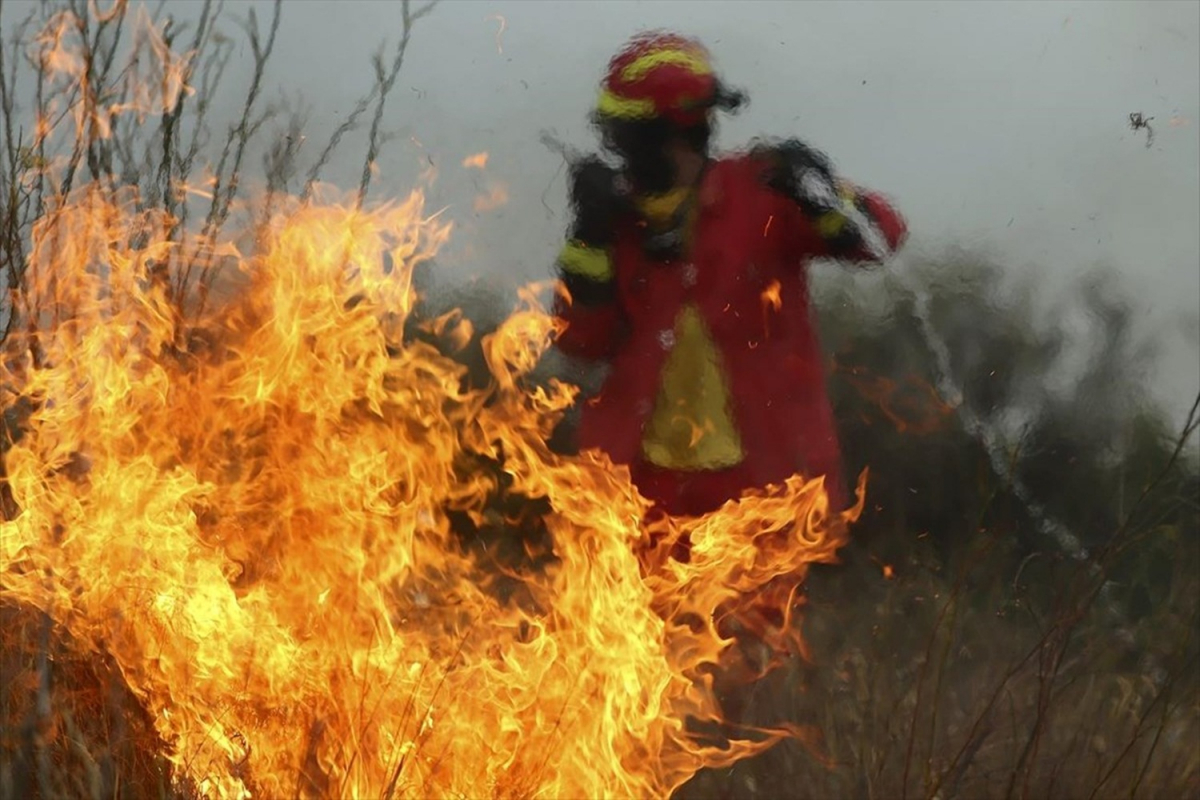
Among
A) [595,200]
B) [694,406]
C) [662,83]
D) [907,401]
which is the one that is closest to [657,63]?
[662,83]

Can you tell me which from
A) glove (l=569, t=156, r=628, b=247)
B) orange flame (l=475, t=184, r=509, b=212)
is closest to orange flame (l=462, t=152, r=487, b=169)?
orange flame (l=475, t=184, r=509, b=212)

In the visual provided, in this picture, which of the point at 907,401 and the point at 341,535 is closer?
the point at 341,535

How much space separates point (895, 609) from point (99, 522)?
192 cm

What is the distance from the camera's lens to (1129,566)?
3.96m

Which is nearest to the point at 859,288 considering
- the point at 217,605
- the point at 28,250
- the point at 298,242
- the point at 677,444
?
the point at 677,444

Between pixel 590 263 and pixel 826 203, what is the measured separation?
573mm

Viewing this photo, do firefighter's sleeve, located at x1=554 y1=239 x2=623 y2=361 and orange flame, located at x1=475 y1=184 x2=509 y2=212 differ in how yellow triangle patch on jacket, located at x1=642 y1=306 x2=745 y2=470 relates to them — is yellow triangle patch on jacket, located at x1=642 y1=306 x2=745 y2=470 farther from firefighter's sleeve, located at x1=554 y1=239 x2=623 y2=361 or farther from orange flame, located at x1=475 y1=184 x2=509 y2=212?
orange flame, located at x1=475 y1=184 x2=509 y2=212

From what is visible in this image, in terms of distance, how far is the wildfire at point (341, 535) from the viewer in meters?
3.05

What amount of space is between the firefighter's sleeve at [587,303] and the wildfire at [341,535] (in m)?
0.07

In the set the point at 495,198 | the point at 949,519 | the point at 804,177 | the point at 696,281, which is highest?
the point at 804,177

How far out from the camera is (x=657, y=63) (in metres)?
3.54

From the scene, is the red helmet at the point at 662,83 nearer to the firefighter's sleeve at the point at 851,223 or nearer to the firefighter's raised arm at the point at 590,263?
the firefighter's raised arm at the point at 590,263

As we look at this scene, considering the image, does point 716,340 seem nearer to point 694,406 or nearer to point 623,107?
point 694,406

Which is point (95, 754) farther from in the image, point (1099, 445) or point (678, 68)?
point (1099, 445)
